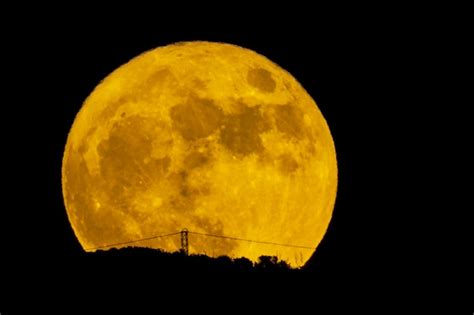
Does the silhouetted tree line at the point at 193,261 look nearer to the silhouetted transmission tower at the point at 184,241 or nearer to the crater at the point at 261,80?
the silhouetted transmission tower at the point at 184,241

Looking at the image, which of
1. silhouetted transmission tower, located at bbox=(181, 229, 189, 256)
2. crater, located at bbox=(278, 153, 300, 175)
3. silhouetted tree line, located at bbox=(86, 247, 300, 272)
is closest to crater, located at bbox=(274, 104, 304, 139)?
crater, located at bbox=(278, 153, 300, 175)

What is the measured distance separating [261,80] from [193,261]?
4961 mm

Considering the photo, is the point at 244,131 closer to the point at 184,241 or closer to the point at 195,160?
the point at 195,160

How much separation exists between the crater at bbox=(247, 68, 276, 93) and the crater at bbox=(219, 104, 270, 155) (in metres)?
0.83

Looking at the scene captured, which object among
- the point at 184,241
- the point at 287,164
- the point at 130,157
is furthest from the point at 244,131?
the point at 184,241

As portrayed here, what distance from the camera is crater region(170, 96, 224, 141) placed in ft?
80.1

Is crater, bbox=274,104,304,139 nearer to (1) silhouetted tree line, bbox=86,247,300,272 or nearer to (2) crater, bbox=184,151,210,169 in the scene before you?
(2) crater, bbox=184,151,210,169

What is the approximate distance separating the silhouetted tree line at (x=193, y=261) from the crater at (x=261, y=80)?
4093 mm

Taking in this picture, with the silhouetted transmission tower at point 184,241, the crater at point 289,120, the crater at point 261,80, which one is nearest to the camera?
the silhouetted transmission tower at point 184,241

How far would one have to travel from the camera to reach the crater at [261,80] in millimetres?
25719

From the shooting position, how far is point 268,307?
22.7 m

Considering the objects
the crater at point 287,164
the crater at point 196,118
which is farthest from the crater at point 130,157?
the crater at point 287,164

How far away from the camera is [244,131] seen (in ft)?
81.3

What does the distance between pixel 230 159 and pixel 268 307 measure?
3625mm
